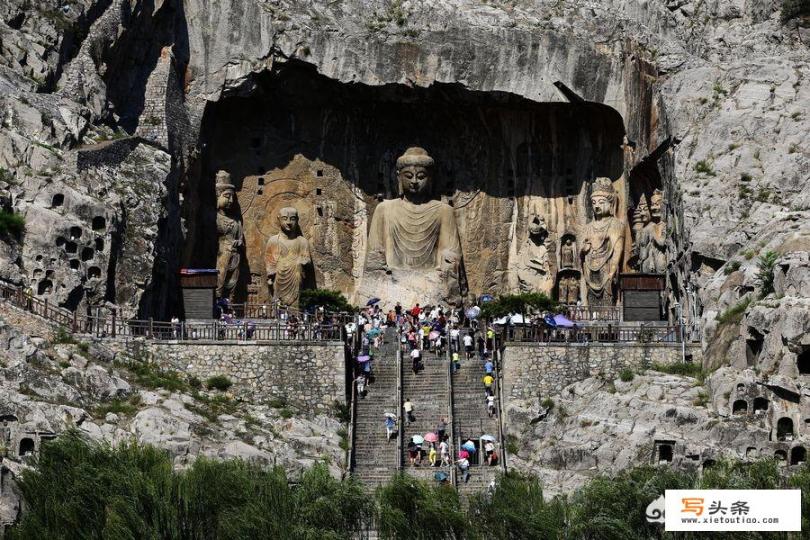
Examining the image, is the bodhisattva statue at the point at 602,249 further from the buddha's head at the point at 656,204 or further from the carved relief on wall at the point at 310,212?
the carved relief on wall at the point at 310,212

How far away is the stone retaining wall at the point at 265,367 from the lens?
67.1 m

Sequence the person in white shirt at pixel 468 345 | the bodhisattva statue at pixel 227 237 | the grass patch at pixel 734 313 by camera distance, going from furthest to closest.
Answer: the bodhisattva statue at pixel 227 237 → the person in white shirt at pixel 468 345 → the grass patch at pixel 734 313

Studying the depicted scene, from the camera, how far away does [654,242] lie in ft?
250

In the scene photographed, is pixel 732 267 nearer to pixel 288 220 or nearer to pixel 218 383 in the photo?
pixel 218 383

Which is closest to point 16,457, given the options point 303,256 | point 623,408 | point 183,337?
point 183,337

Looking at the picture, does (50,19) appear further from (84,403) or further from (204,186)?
(84,403)

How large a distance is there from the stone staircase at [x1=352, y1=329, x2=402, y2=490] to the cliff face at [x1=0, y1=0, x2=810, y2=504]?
19.0 feet

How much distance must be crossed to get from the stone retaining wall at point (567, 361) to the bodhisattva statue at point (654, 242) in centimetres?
729

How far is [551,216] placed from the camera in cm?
8081

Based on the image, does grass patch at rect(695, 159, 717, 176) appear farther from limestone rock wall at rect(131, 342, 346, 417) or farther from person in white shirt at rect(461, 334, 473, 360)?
limestone rock wall at rect(131, 342, 346, 417)

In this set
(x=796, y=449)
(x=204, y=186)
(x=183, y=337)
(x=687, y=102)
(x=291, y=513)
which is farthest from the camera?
(x=204, y=186)

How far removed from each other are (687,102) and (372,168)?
510 inches

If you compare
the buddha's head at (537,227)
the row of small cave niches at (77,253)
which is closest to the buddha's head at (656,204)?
the buddha's head at (537,227)

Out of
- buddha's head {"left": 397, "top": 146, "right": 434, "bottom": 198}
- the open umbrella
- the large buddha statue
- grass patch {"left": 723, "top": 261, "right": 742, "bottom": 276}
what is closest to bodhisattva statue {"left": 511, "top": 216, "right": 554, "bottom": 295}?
the large buddha statue
